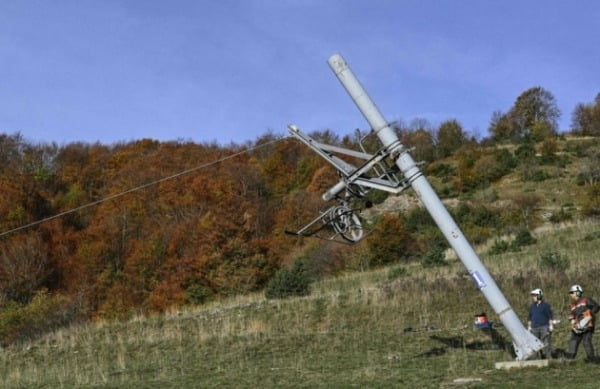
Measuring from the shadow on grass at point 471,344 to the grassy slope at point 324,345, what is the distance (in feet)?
0.21

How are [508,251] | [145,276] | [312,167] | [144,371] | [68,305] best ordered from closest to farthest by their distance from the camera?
[144,371] → [508,251] → [68,305] → [145,276] → [312,167]

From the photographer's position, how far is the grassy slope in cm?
1418

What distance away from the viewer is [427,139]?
108m

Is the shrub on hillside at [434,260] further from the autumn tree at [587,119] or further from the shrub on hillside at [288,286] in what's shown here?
the autumn tree at [587,119]

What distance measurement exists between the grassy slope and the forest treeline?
878 inches

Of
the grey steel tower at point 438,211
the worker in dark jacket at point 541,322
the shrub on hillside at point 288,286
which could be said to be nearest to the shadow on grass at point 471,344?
the worker in dark jacket at point 541,322

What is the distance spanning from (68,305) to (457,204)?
3818cm

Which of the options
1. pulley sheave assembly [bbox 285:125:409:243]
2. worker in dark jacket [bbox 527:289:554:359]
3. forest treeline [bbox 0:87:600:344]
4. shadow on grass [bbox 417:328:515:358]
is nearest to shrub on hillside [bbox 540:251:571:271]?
shadow on grass [bbox 417:328:515:358]

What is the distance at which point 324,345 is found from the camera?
19.2m

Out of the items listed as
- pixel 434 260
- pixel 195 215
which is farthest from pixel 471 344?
pixel 195 215

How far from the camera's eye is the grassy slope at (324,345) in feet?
46.5

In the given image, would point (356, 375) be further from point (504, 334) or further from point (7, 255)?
point (7, 255)

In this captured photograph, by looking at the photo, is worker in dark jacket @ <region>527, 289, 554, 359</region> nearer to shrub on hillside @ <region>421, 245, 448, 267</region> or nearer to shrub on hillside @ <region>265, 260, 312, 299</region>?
shrub on hillside @ <region>265, 260, 312, 299</region>

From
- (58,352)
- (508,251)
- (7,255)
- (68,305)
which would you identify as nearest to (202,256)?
(68,305)
